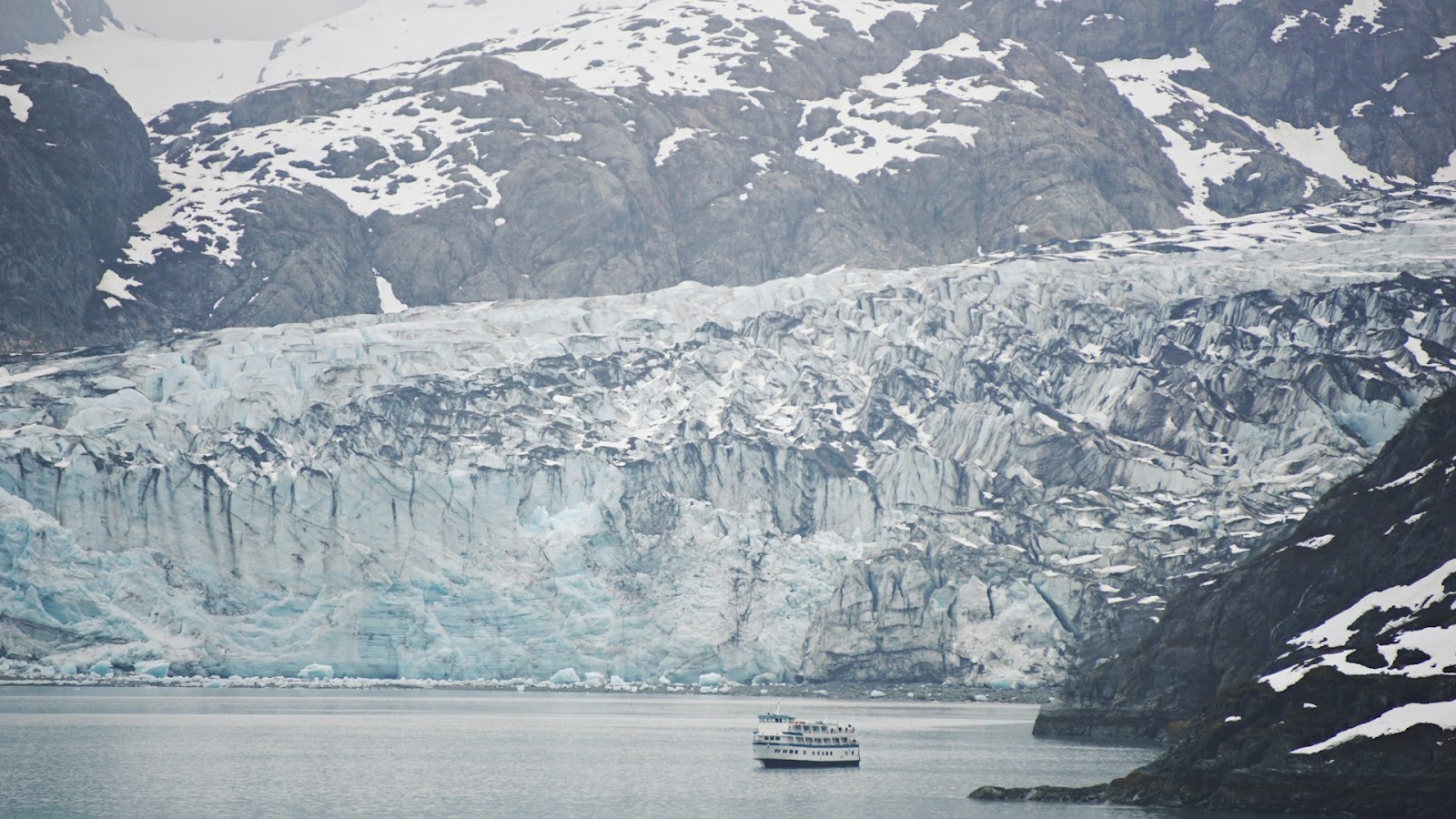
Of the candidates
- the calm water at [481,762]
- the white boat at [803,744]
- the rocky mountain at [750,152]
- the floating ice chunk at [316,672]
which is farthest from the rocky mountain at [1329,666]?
the rocky mountain at [750,152]

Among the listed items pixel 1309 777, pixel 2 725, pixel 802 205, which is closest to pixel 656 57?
pixel 802 205

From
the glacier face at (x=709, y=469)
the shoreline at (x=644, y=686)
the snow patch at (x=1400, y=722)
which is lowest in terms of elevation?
the shoreline at (x=644, y=686)

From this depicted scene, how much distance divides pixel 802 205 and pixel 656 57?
33212 mm

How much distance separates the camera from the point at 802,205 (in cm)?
17012

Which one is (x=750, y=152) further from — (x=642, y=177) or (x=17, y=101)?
(x=17, y=101)

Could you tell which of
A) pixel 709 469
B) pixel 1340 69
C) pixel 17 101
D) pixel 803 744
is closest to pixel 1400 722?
pixel 803 744

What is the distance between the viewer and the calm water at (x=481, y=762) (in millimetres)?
54125

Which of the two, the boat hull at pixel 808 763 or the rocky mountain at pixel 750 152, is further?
the rocky mountain at pixel 750 152

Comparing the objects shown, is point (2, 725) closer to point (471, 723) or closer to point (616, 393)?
point (471, 723)

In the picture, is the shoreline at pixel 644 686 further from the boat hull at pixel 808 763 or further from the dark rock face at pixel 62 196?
the dark rock face at pixel 62 196

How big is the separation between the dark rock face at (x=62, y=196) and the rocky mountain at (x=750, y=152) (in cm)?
386

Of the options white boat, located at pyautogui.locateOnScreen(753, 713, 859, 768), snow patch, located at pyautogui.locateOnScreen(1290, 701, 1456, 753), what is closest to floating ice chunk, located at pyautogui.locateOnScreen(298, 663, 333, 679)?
white boat, located at pyautogui.locateOnScreen(753, 713, 859, 768)

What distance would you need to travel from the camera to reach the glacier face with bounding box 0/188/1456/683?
331 feet

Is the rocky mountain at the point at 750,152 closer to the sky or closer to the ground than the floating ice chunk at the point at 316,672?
closer to the sky
